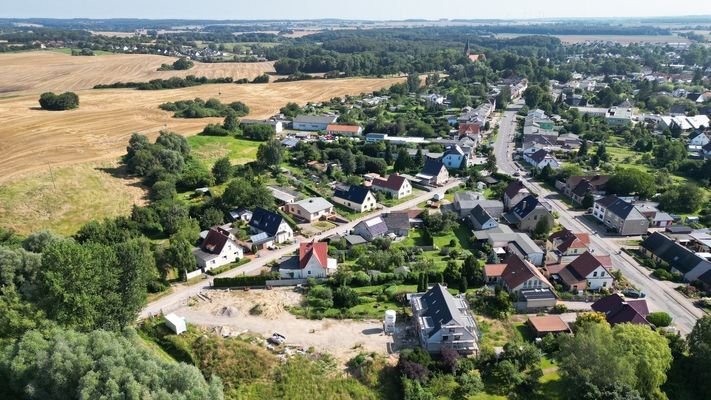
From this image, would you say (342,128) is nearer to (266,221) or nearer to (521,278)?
(266,221)

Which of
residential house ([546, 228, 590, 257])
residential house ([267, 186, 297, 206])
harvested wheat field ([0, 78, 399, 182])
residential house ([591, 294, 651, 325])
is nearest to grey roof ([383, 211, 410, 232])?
residential house ([267, 186, 297, 206])

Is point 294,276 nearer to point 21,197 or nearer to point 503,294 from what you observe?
point 503,294

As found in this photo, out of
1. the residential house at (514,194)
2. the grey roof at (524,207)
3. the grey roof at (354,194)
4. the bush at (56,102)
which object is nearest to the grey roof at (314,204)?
the grey roof at (354,194)

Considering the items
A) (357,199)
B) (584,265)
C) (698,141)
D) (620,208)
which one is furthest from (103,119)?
(698,141)

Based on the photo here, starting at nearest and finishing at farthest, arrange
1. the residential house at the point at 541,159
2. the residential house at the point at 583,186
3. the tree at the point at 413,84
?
1. the residential house at the point at 583,186
2. the residential house at the point at 541,159
3. the tree at the point at 413,84

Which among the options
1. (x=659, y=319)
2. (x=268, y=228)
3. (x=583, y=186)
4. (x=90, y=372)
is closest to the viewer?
(x=90, y=372)

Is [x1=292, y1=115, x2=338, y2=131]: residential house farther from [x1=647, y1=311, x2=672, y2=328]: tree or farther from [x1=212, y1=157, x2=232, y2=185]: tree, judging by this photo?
[x1=647, y1=311, x2=672, y2=328]: tree

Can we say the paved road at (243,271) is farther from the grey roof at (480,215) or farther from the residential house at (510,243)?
the residential house at (510,243)
